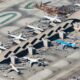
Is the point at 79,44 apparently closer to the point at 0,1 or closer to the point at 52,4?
the point at 52,4

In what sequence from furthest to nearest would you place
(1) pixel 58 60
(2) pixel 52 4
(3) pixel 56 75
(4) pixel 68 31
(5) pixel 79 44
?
(2) pixel 52 4 < (4) pixel 68 31 < (5) pixel 79 44 < (1) pixel 58 60 < (3) pixel 56 75

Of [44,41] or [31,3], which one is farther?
[31,3]

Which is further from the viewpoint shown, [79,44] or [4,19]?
[4,19]

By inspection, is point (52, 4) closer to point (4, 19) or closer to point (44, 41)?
point (4, 19)

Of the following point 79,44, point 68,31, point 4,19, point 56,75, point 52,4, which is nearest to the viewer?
point 56,75

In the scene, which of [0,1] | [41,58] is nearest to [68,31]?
[41,58]

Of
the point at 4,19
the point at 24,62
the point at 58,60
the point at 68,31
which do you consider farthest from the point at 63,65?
the point at 4,19

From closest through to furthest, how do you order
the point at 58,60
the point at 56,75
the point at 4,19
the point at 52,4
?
the point at 56,75 → the point at 58,60 → the point at 4,19 → the point at 52,4
